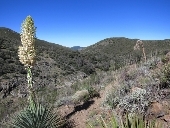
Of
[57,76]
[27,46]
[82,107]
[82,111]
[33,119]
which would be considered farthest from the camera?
[57,76]

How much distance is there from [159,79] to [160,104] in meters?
1.39

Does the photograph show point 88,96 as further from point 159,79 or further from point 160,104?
point 160,104

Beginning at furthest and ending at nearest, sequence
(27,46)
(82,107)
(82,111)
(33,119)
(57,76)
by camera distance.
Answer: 1. (57,76)
2. (82,107)
3. (82,111)
4. (27,46)
5. (33,119)

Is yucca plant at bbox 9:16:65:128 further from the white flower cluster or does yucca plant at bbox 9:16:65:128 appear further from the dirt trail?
the dirt trail

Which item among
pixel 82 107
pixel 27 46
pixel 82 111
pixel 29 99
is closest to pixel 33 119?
pixel 29 99

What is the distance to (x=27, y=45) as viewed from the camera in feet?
19.1

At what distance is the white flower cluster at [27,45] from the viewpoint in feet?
18.9

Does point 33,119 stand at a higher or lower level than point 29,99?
lower

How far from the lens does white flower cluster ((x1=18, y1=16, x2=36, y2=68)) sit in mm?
5770

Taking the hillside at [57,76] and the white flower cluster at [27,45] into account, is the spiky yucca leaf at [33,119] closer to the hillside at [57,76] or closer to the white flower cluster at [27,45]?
the white flower cluster at [27,45]

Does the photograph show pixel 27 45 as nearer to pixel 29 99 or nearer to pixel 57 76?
pixel 29 99

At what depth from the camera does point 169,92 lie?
6.84 metres

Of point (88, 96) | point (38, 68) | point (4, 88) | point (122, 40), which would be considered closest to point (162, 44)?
point (122, 40)

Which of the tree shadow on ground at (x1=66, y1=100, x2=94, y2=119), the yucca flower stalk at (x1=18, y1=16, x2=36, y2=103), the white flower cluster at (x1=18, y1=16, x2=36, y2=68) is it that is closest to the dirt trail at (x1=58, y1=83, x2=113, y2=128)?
the tree shadow on ground at (x1=66, y1=100, x2=94, y2=119)
